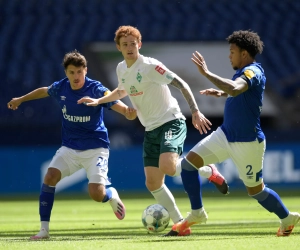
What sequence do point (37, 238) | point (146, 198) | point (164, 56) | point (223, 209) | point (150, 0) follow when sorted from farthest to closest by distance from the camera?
1. point (150, 0)
2. point (164, 56)
3. point (146, 198)
4. point (223, 209)
5. point (37, 238)

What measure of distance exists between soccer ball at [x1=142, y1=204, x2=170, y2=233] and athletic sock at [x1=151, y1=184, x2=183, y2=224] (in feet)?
0.24

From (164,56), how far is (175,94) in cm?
156

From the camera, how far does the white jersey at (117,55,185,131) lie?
775 cm

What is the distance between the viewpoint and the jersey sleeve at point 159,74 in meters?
7.63

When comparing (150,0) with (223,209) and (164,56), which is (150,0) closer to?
(164,56)

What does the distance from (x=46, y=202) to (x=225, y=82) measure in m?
2.46

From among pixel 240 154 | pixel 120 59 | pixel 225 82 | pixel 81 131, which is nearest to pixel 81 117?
pixel 81 131

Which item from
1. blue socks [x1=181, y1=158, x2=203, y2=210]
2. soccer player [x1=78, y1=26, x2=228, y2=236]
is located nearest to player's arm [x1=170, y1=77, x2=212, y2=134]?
soccer player [x1=78, y1=26, x2=228, y2=236]

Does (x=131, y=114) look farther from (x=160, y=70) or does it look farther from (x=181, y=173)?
(x=181, y=173)

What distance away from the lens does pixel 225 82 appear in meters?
6.55

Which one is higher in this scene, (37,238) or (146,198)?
(37,238)

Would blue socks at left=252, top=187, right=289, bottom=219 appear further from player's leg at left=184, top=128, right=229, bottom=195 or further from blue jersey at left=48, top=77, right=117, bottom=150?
blue jersey at left=48, top=77, right=117, bottom=150

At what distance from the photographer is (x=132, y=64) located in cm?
783

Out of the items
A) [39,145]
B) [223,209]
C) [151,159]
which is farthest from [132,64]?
[39,145]
